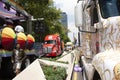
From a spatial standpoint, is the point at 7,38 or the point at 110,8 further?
the point at 7,38

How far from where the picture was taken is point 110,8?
24.4 feet

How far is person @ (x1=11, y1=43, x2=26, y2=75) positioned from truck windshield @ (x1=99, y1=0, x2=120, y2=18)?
7447 millimetres

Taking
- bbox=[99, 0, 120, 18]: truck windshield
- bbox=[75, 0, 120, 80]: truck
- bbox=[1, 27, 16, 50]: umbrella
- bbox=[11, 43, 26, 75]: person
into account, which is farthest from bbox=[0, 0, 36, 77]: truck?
bbox=[99, 0, 120, 18]: truck windshield

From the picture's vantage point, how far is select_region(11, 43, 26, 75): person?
14.7 metres

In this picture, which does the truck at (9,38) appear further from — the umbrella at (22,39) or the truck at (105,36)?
the truck at (105,36)

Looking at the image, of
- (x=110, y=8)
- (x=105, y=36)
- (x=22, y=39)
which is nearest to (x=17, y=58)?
(x=22, y=39)

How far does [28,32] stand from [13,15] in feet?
3.76

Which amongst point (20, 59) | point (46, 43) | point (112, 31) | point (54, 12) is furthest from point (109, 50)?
point (54, 12)

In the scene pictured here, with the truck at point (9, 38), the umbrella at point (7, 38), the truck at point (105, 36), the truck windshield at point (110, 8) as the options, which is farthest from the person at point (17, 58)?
the truck windshield at point (110, 8)

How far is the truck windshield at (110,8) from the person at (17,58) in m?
7.45

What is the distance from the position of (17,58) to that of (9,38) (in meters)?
1.60

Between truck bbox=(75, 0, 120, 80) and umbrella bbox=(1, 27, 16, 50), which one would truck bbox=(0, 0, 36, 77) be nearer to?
umbrella bbox=(1, 27, 16, 50)

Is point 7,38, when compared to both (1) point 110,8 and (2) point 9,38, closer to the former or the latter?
(2) point 9,38

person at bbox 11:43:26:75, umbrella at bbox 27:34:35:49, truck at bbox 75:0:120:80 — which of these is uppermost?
truck at bbox 75:0:120:80
